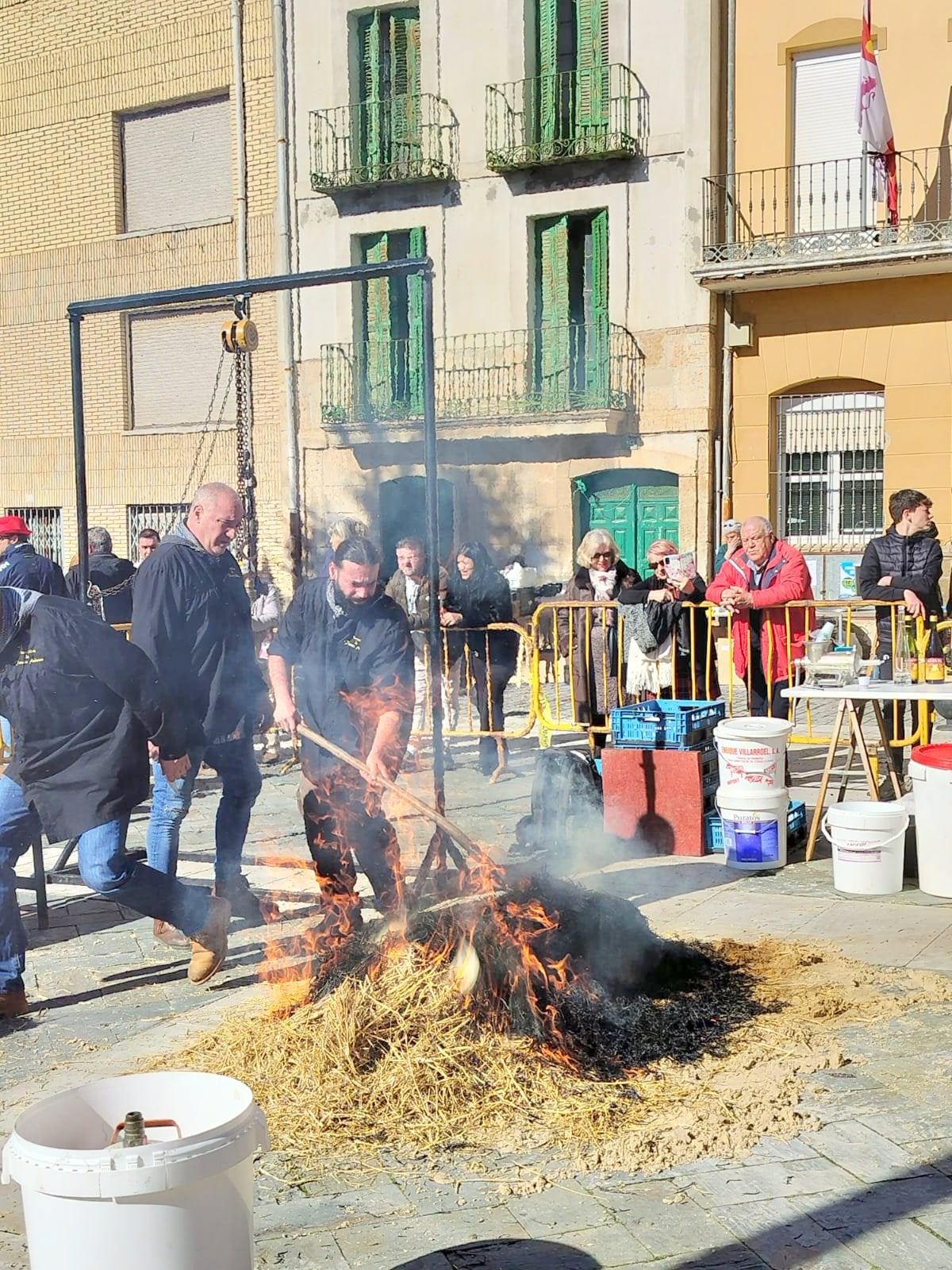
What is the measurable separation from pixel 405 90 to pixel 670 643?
13.9 meters

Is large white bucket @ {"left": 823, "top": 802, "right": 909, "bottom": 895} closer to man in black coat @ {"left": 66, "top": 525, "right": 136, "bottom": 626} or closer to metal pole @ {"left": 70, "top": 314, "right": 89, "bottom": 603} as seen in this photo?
metal pole @ {"left": 70, "top": 314, "right": 89, "bottom": 603}

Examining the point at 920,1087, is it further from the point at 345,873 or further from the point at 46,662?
the point at 46,662

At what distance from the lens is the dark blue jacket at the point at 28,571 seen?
26.0 ft

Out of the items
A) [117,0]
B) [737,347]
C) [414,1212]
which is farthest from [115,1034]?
[117,0]

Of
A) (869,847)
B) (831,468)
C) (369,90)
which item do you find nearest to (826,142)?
(831,468)

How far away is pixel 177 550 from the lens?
6.32 meters

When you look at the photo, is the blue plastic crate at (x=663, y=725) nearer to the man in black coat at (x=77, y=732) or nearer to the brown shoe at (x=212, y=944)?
the brown shoe at (x=212, y=944)

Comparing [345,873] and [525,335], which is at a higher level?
[525,335]

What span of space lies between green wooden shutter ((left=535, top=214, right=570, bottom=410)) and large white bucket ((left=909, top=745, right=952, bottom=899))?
12.8 meters

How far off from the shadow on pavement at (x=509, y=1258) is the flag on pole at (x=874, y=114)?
609 inches

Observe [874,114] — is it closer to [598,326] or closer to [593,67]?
[593,67]

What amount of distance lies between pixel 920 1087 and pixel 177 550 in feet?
12.7

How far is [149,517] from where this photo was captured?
2264 centimetres

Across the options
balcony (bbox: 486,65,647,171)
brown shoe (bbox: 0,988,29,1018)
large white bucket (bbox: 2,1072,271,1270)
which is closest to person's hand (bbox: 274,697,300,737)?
brown shoe (bbox: 0,988,29,1018)
